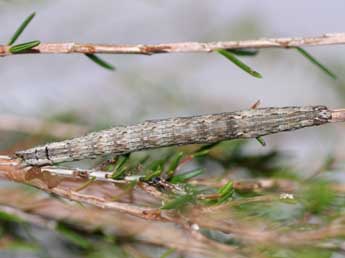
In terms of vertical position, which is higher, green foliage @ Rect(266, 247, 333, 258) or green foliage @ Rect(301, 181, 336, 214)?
green foliage @ Rect(301, 181, 336, 214)

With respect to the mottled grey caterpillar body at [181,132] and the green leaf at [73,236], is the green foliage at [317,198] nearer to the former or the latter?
the mottled grey caterpillar body at [181,132]

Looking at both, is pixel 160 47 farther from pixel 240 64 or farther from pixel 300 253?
pixel 300 253

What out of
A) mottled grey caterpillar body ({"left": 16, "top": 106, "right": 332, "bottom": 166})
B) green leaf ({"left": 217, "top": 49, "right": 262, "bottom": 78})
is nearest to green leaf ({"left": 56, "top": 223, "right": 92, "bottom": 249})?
mottled grey caterpillar body ({"left": 16, "top": 106, "right": 332, "bottom": 166})

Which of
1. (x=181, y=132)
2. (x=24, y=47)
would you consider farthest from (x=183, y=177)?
(x=24, y=47)

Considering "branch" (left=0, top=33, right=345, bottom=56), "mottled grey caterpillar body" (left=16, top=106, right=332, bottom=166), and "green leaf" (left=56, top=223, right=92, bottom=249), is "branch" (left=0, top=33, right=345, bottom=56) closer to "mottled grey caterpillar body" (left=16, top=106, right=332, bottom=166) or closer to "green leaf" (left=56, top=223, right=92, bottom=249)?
"mottled grey caterpillar body" (left=16, top=106, right=332, bottom=166)

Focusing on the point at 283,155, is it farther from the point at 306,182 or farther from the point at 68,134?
the point at 68,134

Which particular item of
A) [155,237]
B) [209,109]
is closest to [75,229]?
[155,237]

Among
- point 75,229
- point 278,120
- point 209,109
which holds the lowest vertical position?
point 75,229
